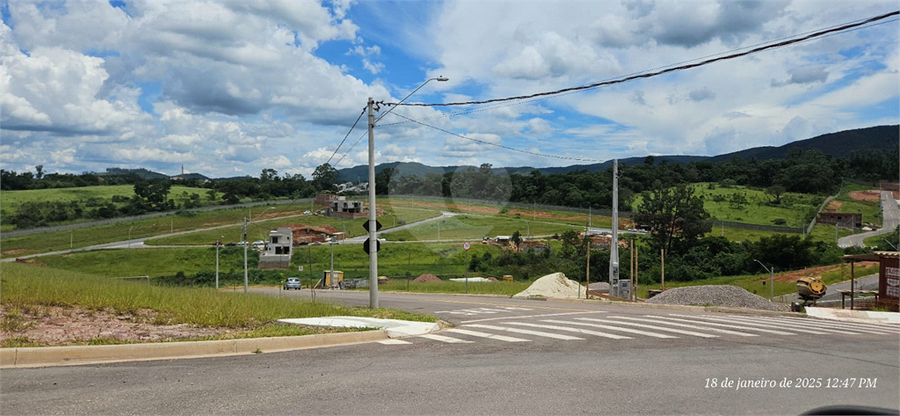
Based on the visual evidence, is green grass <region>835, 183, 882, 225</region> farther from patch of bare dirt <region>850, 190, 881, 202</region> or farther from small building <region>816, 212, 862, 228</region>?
small building <region>816, 212, 862, 228</region>

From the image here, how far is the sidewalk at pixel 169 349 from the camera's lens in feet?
29.3

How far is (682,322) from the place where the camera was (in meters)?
15.8

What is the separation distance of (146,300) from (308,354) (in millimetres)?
5864

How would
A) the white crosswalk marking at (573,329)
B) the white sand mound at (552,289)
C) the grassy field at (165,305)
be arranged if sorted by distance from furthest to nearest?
the white sand mound at (552,289) → the white crosswalk marking at (573,329) → the grassy field at (165,305)

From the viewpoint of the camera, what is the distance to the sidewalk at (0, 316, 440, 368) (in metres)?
8.93

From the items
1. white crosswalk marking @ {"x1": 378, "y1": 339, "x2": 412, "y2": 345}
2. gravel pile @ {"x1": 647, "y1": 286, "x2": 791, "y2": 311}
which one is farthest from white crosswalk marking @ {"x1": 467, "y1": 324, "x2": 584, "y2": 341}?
gravel pile @ {"x1": 647, "y1": 286, "x2": 791, "y2": 311}

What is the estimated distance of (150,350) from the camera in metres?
9.84

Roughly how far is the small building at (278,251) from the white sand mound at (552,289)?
1944 inches

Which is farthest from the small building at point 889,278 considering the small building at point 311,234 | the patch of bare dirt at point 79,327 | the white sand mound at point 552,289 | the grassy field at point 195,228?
the small building at point 311,234

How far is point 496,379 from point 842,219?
5258 inches

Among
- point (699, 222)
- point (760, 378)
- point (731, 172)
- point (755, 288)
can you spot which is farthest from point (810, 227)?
point (760, 378)

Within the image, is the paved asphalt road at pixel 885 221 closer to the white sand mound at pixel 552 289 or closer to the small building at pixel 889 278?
the white sand mound at pixel 552 289

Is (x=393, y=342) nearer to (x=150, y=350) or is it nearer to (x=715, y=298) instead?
(x=150, y=350)

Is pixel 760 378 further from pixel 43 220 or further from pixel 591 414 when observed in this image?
pixel 43 220
